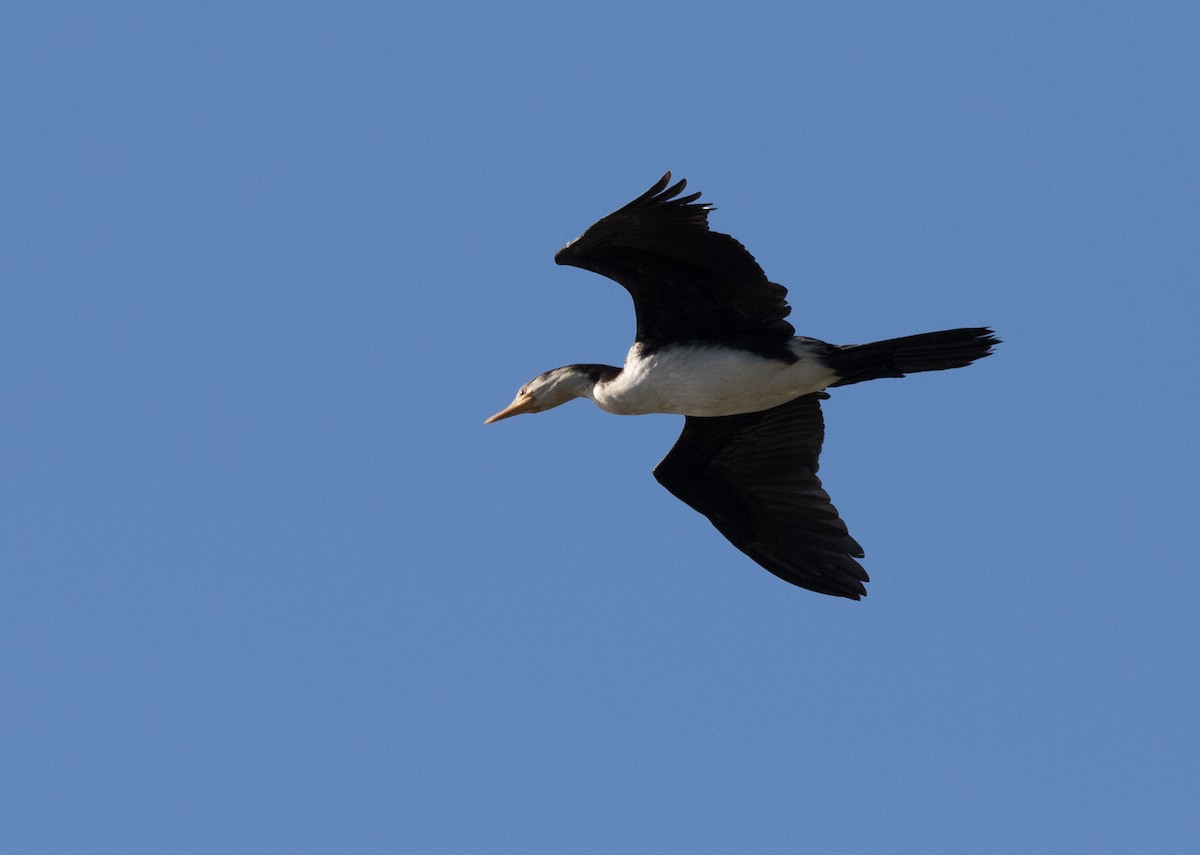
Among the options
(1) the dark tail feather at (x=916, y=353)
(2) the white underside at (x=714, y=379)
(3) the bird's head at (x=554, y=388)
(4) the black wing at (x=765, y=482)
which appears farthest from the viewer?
(4) the black wing at (x=765, y=482)

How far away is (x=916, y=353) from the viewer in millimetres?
8750

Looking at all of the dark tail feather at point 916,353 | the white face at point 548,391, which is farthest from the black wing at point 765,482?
the dark tail feather at point 916,353

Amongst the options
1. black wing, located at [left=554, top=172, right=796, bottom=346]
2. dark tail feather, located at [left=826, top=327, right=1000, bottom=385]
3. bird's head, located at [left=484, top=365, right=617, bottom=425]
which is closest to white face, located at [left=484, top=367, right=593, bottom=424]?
bird's head, located at [left=484, top=365, right=617, bottom=425]

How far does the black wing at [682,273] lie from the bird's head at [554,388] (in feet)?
2.22

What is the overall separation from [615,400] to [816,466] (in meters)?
1.61

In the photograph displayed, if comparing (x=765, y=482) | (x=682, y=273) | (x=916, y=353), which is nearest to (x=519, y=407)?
(x=765, y=482)

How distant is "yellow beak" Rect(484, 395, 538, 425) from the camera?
411 inches

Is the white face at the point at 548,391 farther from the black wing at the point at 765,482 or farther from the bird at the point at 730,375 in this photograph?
the black wing at the point at 765,482

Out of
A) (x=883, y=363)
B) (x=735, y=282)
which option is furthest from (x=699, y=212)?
(x=883, y=363)

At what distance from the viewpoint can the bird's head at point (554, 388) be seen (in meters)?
10.1

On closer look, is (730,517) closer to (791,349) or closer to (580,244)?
(791,349)

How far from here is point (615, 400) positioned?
31.7 feet

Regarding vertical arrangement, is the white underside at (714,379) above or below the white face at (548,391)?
below

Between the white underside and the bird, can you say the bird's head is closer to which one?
the bird
